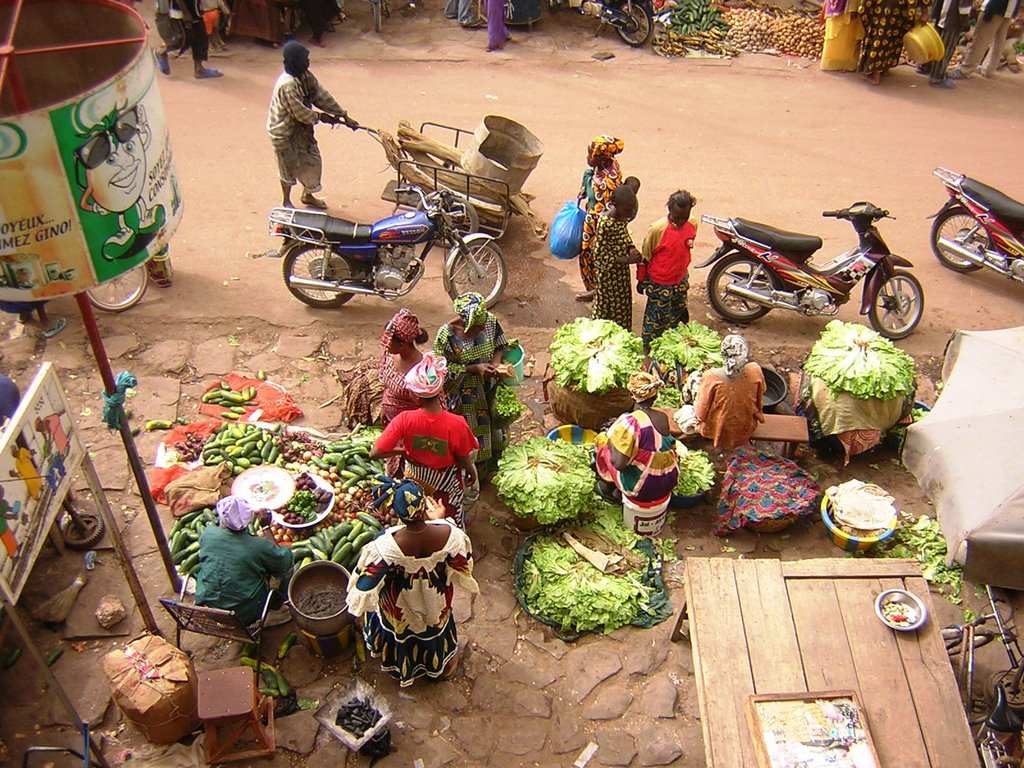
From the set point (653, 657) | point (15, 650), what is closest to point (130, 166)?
point (15, 650)

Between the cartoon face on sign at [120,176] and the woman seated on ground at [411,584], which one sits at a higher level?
the cartoon face on sign at [120,176]

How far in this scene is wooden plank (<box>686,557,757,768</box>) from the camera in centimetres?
452

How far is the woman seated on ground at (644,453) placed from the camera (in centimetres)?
610

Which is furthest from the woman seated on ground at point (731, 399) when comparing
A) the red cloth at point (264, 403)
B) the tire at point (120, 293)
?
the tire at point (120, 293)

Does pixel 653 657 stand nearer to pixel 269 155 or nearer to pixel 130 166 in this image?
pixel 130 166

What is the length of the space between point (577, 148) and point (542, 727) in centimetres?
806

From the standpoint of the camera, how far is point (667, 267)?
7.74m

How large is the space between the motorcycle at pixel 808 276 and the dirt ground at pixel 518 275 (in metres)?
0.40

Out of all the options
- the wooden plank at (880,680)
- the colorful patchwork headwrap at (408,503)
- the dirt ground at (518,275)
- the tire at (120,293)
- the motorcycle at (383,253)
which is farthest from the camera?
the tire at (120,293)

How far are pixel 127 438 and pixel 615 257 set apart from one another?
4.39m

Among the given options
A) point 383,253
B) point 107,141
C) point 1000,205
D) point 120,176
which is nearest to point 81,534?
point 383,253

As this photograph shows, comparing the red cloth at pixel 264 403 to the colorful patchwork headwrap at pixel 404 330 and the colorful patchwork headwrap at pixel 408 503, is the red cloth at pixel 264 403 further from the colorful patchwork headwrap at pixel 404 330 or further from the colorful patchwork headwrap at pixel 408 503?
the colorful patchwork headwrap at pixel 408 503

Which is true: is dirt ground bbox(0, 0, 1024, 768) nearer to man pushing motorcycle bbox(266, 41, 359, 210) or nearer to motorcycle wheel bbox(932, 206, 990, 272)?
motorcycle wheel bbox(932, 206, 990, 272)

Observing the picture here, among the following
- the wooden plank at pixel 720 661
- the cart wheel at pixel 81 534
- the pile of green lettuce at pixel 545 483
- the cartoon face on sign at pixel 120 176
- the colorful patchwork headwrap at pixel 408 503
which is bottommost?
the cart wheel at pixel 81 534
